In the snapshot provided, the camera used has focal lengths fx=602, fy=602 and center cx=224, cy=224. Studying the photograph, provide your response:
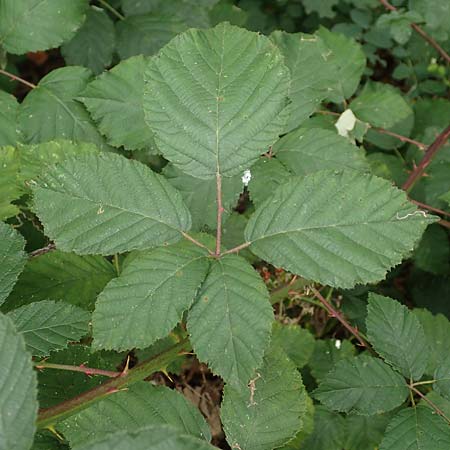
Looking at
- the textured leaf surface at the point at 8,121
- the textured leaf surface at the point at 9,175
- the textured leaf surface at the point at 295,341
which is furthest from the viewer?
the textured leaf surface at the point at 295,341

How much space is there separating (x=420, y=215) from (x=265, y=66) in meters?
0.46

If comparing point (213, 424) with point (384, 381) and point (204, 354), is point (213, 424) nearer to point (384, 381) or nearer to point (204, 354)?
point (384, 381)

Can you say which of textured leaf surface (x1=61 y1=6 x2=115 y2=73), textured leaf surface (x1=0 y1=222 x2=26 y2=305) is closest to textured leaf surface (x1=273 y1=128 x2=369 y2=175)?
textured leaf surface (x1=0 y1=222 x2=26 y2=305)

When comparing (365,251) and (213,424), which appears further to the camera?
(213,424)

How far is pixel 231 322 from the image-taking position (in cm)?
115

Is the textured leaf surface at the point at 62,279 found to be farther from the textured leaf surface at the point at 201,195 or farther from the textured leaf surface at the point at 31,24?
the textured leaf surface at the point at 31,24

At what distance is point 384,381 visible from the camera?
1.53 meters

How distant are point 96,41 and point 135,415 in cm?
151

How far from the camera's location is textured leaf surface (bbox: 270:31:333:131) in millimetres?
1668

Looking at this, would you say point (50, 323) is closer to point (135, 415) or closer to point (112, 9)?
point (135, 415)

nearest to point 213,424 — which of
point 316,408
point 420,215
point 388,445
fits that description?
point 316,408

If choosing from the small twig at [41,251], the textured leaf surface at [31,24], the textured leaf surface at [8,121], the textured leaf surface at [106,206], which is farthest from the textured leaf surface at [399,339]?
the textured leaf surface at [31,24]

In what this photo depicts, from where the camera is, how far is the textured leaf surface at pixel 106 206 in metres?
1.22

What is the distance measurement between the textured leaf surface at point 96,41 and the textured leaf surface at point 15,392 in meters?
1.56
